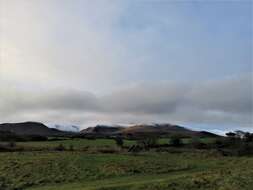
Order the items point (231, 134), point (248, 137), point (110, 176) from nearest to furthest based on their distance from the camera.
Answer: point (110, 176) < point (248, 137) < point (231, 134)

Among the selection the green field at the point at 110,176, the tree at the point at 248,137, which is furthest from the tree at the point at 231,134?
the green field at the point at 110,176

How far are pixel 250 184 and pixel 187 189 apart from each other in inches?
190

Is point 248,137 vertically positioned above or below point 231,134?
below

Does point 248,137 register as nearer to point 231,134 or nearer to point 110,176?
Result: point 231,134

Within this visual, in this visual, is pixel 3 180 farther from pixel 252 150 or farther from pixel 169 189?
pixel 252 150

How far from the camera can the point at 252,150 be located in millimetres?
84312

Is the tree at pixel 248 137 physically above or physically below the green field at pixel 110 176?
above

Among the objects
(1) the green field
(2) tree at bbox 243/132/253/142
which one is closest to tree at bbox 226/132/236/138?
(2) tree at bbox 243/132/253/142

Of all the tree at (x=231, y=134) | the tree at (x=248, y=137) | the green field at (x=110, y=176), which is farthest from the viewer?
the tree at (x=231, y=134)

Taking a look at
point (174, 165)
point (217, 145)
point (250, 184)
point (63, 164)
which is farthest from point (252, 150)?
point (250, 184)

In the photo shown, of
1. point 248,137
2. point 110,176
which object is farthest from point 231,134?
point 110,176

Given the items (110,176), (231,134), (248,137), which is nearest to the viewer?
(110,176)

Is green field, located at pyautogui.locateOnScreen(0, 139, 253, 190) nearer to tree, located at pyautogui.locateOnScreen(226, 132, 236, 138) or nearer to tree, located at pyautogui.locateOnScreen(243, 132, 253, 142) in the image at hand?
tree, located at pyautogui.locateOnScreen(243, 132, 253, 142)

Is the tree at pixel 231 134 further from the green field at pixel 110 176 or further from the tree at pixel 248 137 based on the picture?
the green field at pixel 110 176
